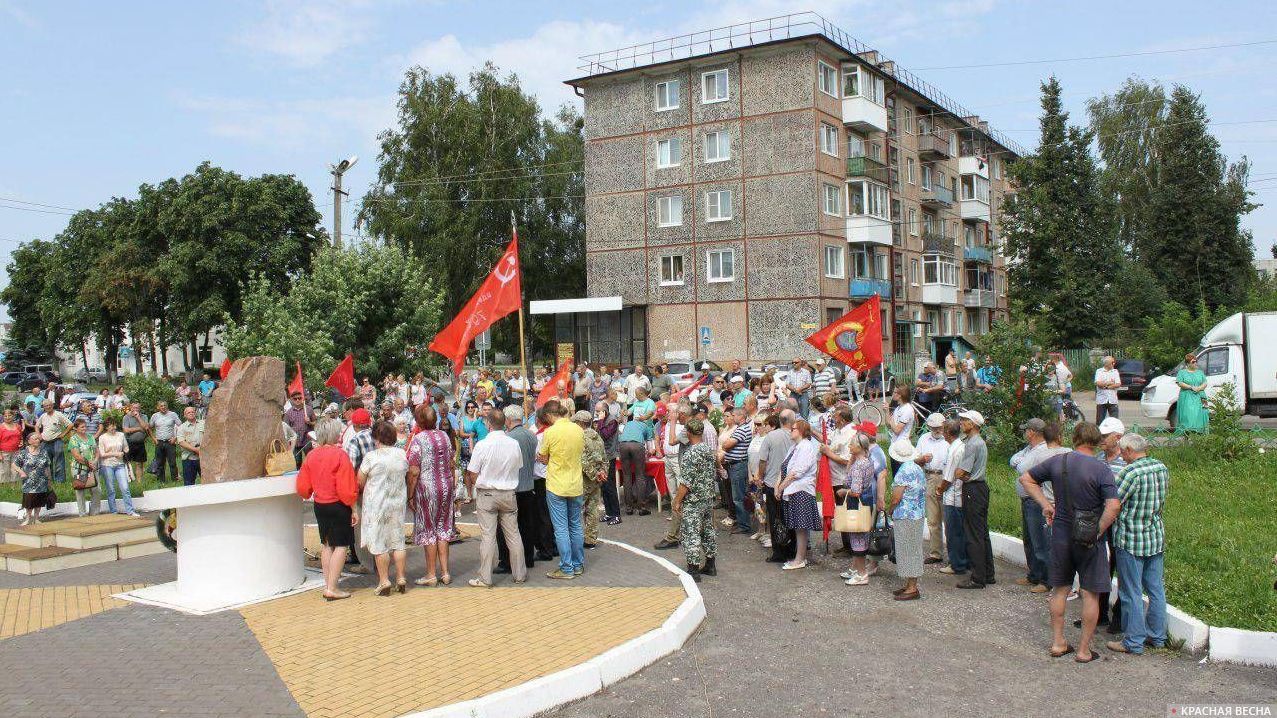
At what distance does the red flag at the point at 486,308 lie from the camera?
1600 centimetres

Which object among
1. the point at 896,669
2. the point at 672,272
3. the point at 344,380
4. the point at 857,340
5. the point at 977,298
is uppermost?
the point at 672,272

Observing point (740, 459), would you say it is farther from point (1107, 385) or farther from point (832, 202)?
point (832, 202)

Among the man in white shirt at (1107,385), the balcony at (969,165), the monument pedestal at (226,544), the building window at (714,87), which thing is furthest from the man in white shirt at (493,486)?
the balcony at (969,165)

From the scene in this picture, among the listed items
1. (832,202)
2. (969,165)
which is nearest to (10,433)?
(832,202)

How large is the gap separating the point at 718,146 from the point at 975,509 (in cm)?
3698

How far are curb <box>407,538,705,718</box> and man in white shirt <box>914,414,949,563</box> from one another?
3.44 meters

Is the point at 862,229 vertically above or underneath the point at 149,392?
above

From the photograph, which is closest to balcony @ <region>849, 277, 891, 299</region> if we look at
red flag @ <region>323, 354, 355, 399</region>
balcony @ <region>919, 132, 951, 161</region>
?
balcony @ <region>919, 132, 951, 161</region>

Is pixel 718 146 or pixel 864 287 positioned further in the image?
pixel 864 287

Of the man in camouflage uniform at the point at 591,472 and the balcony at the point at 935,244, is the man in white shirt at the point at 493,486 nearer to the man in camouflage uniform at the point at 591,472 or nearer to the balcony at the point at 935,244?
the man in camouflage uniform at the point at 591,472

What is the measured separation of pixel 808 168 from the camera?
42.7m

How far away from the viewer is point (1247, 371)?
21000 mm

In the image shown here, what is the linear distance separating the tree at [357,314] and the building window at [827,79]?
21.3 meters

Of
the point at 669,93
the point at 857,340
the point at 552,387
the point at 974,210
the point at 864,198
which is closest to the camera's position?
the point at 857,340
